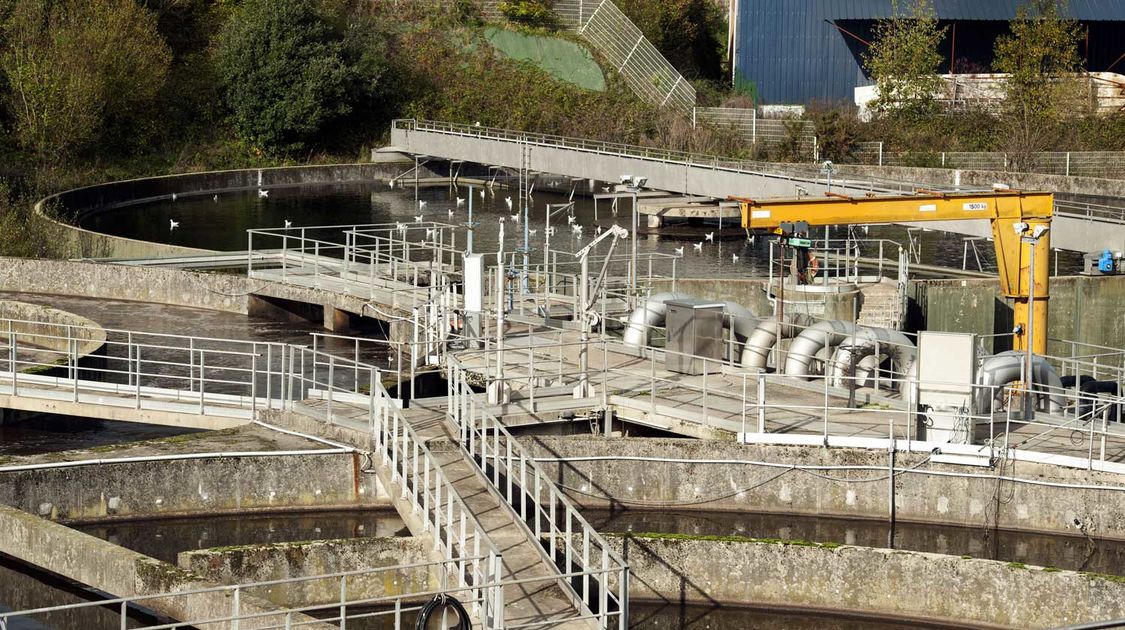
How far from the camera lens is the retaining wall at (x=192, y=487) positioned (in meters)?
19.6

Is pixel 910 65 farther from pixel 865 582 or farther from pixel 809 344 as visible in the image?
pixel 865 582

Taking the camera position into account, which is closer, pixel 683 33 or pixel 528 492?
pixel 528 492

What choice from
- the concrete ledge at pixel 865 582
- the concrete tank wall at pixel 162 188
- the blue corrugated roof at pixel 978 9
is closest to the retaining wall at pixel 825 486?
the concrete ledge at pixel 865 582

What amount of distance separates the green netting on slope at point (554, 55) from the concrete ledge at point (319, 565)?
2027 inches

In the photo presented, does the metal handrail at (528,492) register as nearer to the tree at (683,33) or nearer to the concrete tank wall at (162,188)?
the concrete tank wall at (162,188)

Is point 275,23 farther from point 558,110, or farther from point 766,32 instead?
point 766,32

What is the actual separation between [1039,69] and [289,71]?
28574mm

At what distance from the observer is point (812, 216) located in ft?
95.8

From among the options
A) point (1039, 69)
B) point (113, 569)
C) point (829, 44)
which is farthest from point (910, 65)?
point (113, 569)

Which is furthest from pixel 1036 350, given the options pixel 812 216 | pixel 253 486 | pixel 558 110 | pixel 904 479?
pixel 558 110

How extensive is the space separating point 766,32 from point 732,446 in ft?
156

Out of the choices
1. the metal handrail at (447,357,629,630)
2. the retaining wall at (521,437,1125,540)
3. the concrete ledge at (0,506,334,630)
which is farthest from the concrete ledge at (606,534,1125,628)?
the concrete ledge at (0,506,334,630)

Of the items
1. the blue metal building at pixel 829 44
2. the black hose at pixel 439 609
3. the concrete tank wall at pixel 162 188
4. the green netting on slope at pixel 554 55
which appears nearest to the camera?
the black hose at pixel 439 609

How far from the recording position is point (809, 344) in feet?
82.4
